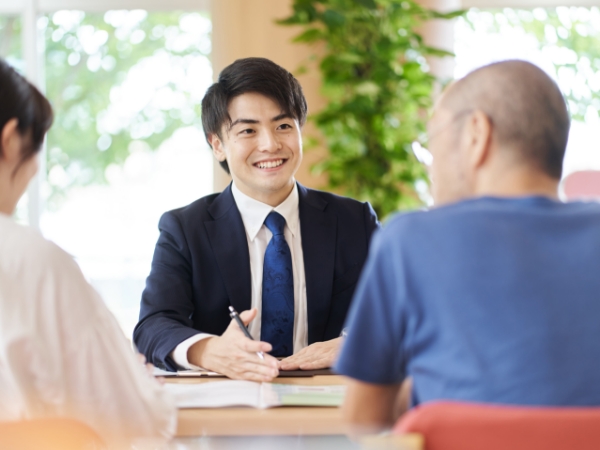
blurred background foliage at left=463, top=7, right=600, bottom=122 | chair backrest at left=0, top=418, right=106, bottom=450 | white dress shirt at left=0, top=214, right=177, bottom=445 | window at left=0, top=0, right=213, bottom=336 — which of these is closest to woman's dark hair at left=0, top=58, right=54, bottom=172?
white dress shirt at left=0, top=214, right=177, bottom=445

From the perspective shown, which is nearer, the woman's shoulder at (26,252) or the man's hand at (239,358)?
the woman's shoulder at (26,252)

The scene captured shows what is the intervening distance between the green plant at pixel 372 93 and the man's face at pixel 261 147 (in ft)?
5.54

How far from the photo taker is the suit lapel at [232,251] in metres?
2.17

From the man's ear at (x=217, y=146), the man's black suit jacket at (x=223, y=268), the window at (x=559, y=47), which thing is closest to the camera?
the man's black suit jacket at (x=223, y=268)

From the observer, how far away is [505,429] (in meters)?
0.83

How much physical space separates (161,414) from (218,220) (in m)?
1.02

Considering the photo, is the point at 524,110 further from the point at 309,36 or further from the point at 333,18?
the point at 309,36

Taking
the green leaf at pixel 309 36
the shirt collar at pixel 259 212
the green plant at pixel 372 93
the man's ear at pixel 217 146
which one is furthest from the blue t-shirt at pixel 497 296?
the green leaf at pixel 309 36

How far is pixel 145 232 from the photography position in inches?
199

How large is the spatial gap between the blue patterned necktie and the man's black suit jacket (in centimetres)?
6

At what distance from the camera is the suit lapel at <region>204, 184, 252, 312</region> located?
2.17 metres

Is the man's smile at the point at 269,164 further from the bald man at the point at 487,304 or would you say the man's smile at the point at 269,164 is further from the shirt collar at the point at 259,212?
the bald man at the point at 487,304

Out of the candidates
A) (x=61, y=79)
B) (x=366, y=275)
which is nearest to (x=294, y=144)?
(x=366, y=275)

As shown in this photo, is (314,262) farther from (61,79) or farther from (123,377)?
(61,79)
